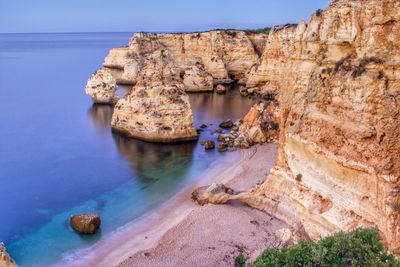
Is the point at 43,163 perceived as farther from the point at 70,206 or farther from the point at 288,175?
the point at 288,175

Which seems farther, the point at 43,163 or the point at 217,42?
the point at 217,42

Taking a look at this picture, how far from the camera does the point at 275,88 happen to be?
58.2m

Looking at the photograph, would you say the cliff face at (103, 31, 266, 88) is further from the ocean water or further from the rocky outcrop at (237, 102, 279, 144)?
the rocky outcrop at (237, 102, 279, 144)

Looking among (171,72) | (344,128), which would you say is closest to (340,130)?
(344,128)

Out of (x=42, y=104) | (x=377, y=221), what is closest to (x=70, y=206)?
(x=377, y=221)

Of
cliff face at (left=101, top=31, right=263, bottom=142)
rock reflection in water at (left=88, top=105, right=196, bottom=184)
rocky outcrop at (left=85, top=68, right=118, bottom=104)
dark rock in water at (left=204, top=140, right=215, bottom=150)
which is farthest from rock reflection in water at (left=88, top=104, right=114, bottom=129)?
dark rock in water at (left=204, top=140, right=215, bottom=150)

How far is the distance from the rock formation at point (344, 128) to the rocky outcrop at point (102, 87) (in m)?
32.4

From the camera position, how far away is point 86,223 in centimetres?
2047

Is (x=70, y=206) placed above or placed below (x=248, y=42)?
below

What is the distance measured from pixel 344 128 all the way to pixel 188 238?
8461 mm

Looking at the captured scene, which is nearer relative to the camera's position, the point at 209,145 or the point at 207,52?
the point at 209,145

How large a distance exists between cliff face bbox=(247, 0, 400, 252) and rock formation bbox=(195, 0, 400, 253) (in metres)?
0.03

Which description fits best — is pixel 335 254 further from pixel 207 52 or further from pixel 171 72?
pixel 207 52

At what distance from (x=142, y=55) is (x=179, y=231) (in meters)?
55.0
